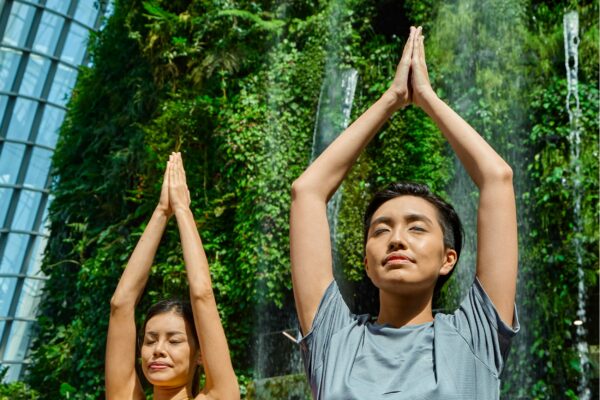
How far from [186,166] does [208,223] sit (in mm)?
942

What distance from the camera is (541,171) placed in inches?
375

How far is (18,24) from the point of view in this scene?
20875mm

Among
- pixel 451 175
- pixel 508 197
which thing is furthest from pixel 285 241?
pixel 508 197

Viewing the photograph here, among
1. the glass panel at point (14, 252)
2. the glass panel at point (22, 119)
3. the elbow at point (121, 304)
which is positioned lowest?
the elbow at point (121, 304)

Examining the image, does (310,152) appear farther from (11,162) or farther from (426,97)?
(11,162)

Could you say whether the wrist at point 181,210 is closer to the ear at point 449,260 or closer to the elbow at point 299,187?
the elbow at point 299,187

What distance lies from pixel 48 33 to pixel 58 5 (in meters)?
0.70

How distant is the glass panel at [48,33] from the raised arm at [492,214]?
2051 centimetres

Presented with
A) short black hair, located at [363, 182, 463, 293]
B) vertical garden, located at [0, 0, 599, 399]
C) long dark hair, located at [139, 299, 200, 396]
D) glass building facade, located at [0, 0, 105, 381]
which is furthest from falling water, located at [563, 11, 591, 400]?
glass building facade, located at [0, 0, 105, 381]

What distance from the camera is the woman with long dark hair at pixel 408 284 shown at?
193 centimetres

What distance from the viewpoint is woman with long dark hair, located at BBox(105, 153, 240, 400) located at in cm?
269

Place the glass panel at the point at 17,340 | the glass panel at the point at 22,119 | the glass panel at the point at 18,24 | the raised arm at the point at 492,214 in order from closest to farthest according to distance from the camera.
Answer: the raised arm at the point at 492,214
the glass panel at the point at 18,24
the glass panel at the point at 22,119
the glass panel at the point at 17,340

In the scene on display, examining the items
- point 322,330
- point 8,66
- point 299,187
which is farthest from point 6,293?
point 322,330

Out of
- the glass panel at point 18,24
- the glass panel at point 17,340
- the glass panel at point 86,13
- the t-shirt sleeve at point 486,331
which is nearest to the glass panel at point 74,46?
the glass panel at point 86,13
